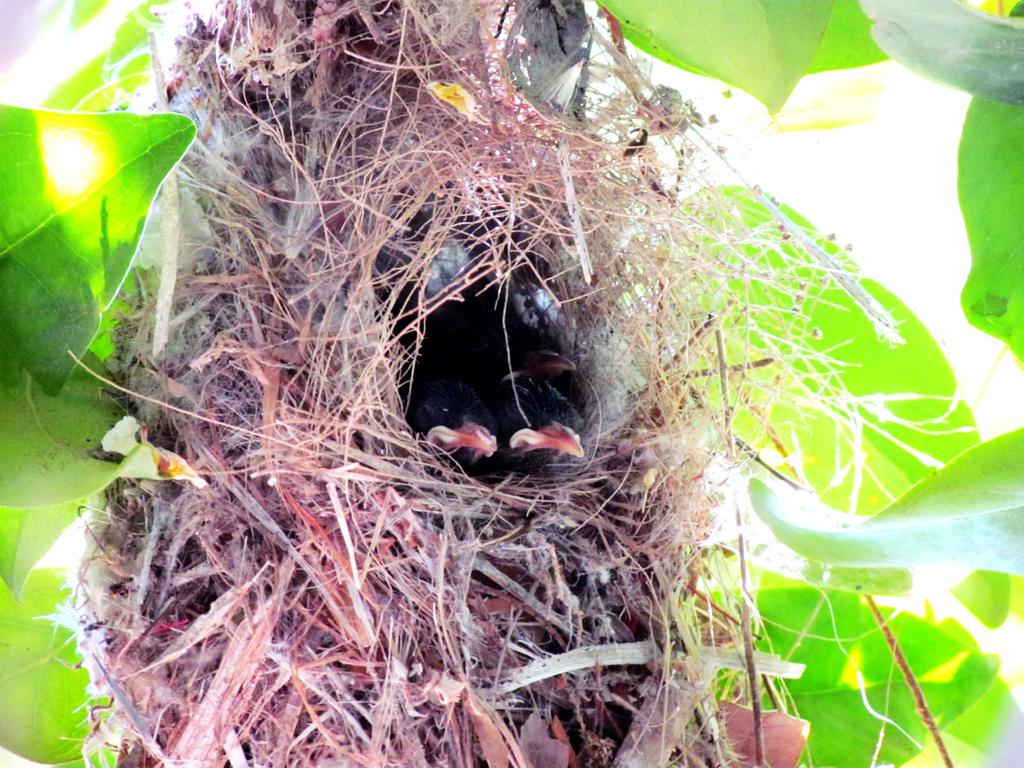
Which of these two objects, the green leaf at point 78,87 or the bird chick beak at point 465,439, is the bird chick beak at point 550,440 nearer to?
the bird chick beak at point 465,439

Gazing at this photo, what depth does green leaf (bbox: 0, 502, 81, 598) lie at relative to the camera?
33.6 inches

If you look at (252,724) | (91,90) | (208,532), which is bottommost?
(252,724)

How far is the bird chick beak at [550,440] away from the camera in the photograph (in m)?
1.06

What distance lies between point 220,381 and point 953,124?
0.82m

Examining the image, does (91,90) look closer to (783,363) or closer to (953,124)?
(783,363)

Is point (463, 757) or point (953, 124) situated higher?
point (953, 124)

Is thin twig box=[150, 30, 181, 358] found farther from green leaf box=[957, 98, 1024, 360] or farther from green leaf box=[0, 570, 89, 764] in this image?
green leaf box=[957, 98, 1024, 360]

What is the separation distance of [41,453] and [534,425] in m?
0.57

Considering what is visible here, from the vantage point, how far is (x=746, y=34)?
2.17ft

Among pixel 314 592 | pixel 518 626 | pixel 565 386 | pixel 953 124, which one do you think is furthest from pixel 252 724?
pixel 953 124

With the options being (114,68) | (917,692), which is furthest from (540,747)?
(114,68)

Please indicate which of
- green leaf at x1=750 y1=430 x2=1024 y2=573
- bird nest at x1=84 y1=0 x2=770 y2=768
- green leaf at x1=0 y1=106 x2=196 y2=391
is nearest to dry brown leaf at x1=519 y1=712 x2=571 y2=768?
bird nest at x1=84 y1=0 x2=770 y2=768

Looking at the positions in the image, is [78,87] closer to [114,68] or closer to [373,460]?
[114,68]

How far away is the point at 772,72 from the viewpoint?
2.16 ft
